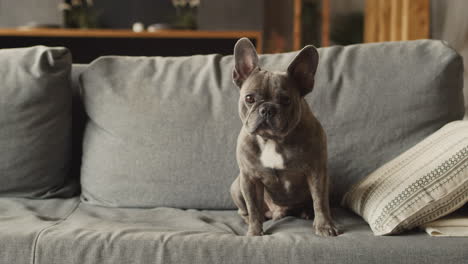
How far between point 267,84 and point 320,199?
0.35 metres

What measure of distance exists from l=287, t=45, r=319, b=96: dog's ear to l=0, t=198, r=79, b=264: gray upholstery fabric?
2.67 ft

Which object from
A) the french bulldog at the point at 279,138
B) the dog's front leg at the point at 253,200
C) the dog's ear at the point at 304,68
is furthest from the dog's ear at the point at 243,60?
the dog's front leg at the point at 253,200

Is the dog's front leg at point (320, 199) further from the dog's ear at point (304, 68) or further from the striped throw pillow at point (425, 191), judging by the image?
the dog's ear at point (304, 68)

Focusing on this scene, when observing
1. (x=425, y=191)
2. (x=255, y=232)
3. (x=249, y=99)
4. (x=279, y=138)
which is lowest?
(x=255, y=232)

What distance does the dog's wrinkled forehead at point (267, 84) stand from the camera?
4.61ft

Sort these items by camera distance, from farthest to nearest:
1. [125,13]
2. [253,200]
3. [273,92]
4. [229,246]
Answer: [125,13]
[253,200]
[273,92]
[229,246]

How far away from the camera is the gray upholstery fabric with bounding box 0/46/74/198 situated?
1861 mm

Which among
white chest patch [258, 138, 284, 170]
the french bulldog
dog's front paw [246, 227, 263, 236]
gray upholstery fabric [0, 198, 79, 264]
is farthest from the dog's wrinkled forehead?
gray upholstery fabric [0, 198, 79, 264]

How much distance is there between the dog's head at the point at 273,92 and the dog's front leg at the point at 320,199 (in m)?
0.16

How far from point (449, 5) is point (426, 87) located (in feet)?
6.20

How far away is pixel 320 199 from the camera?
146cm

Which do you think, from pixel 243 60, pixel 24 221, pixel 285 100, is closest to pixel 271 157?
pixel 285 100

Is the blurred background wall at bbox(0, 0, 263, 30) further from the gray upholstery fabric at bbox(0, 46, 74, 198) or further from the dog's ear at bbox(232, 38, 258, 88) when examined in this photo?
the dog's ear at bbox(232, 38, 258, 88)

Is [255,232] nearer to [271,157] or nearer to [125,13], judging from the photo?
[271,157]
